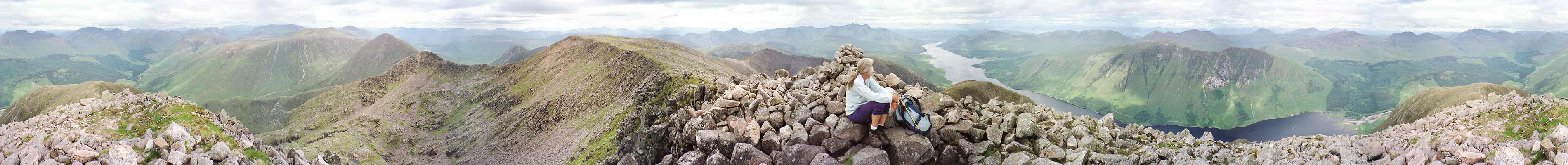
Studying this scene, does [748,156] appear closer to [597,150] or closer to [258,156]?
[258,156]

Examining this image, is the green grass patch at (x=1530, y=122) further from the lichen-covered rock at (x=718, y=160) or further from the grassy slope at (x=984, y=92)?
the grassy slope at (x=984, y=92)

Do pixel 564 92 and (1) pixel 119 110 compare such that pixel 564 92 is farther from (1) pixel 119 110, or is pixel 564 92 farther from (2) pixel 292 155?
(2) pixel 292 155

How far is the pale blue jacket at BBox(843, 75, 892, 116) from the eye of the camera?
14.2 metres

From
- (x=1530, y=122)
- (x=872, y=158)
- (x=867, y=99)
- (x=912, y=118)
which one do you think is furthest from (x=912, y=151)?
(x=1530, y=122)

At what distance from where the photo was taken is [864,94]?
1432 cm

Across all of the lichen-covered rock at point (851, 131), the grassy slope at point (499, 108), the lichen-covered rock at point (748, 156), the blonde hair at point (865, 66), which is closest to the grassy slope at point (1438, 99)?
the grassy slope at point (499, 108)

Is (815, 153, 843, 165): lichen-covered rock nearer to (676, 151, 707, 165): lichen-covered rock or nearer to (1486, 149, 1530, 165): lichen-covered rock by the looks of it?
(676, 151, 707, 165): lichen-covered rock

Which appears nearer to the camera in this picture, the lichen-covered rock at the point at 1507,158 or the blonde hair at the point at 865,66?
the lichen-covered rock at the point at 1507,158

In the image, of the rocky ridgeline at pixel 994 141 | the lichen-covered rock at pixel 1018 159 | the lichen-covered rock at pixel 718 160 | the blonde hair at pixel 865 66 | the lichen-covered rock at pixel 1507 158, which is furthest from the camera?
the lichen-covered rock at pixel 718 160

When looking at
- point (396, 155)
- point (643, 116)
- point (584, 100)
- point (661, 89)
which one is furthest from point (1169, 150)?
point (396, 155)

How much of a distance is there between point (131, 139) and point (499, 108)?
367 ft

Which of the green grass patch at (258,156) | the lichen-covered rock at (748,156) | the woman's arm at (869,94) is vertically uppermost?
the woman's arm at (869,94)

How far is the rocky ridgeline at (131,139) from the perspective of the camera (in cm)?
1573

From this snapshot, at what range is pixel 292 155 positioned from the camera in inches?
804
